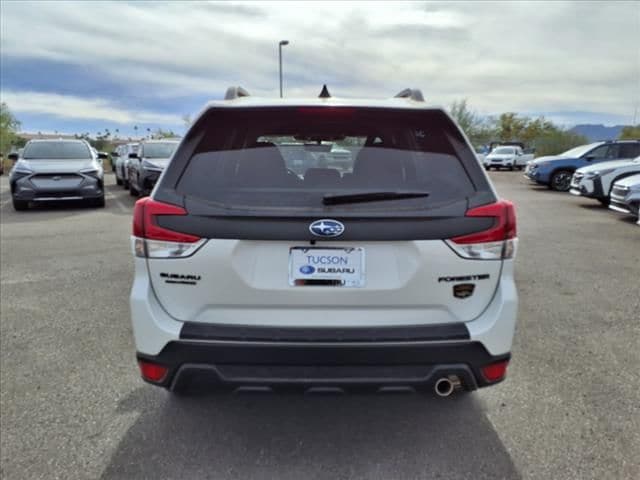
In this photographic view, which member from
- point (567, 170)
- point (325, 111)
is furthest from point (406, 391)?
point (567, 170)

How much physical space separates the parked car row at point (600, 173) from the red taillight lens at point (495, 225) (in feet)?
29.9

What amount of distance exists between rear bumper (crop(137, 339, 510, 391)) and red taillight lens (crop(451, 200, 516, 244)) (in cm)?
48

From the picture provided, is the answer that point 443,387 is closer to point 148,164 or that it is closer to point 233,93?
point 233,93

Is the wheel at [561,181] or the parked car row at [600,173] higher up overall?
the parked car row at [600,173]

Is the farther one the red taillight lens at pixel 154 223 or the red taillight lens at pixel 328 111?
the red taillight lens at pixel 328 111

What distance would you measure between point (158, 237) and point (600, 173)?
13.2 metres

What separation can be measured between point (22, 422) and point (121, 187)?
18.2 m

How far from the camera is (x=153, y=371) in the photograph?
2330 millimetres

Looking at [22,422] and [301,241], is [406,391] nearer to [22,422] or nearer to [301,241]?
[301,241]

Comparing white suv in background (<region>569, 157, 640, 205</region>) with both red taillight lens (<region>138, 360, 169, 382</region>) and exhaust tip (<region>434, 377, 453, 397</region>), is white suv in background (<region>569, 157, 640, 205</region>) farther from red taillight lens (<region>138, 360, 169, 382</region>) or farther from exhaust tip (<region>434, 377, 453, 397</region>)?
red taillight lens (<region>138, 360, 169, 382</region>)

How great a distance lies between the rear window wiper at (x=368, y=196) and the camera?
7.18 feet

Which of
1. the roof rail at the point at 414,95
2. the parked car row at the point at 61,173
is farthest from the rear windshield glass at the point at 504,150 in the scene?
the roof rail at the point at 414,95

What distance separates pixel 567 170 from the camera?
17500mm

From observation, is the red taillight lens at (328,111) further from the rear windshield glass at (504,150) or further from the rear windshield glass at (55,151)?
the rear windshield glass at (504,150)
